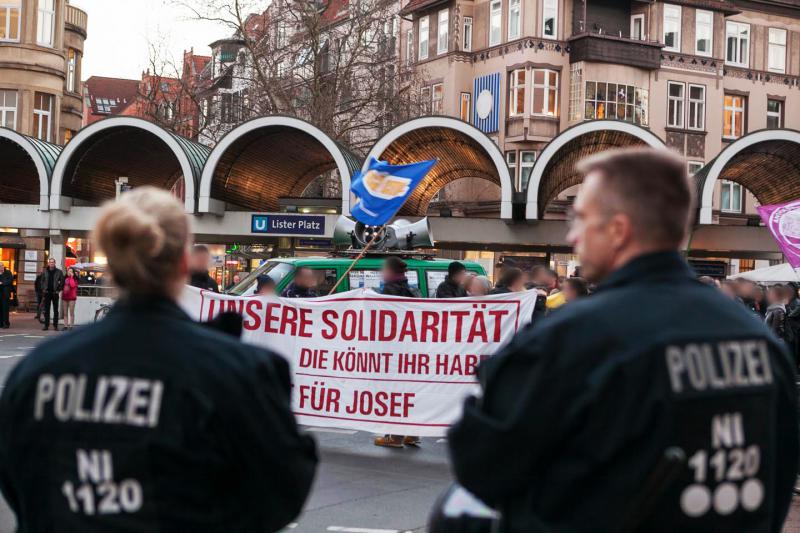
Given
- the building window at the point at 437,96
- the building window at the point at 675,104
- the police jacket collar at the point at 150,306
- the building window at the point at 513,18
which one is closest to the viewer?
the police jacket collar at the point at 150,306

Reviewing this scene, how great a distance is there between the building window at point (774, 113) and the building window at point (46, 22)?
32193 mm

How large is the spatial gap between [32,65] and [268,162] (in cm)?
1333

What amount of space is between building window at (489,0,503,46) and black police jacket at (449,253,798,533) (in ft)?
157

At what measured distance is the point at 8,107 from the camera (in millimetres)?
42406

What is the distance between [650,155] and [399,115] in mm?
37483

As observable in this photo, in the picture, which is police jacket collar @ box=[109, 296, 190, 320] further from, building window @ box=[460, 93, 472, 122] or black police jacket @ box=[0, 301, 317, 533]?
building window @ box=[460, 93, 472, 122]

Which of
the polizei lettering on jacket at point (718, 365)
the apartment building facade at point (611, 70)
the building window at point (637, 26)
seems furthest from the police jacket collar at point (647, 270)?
the building window at point (637, 26)

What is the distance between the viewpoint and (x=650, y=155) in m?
2.70

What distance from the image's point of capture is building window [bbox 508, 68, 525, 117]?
47688 mm

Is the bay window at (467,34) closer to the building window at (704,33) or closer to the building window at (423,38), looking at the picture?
the building window at (423,38)

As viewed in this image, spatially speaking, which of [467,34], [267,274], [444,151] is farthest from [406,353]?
[467,34]

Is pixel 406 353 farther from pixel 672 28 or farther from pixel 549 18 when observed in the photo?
pixel 672 28

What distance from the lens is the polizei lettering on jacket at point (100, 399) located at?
2672 mm

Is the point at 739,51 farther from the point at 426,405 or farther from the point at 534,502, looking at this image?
the point at 534,502
